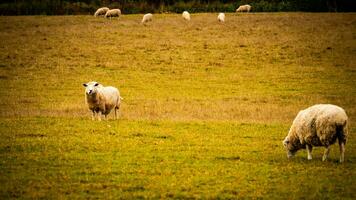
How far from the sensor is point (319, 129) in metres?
14.6

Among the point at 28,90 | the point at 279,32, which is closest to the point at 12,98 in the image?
the point at 28,90

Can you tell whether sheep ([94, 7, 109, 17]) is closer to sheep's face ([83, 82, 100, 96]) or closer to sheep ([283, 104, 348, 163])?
sheep's face ([83, 82, 100, 96])

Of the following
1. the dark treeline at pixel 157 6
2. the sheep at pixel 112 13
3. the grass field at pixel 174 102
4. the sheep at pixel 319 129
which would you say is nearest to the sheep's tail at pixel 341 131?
the sheep at pixel 319 129

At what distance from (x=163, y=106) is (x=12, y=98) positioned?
24.6 ft

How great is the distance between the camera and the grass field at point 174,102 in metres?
12.7

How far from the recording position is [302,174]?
13414mm

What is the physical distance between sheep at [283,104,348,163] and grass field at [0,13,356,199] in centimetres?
44

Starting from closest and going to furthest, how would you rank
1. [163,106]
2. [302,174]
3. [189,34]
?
1. [302,174]
2. [163,106]
3. [189,34]

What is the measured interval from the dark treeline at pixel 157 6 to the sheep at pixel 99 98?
42087 millimetres

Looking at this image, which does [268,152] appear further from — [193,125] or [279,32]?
[279,32]

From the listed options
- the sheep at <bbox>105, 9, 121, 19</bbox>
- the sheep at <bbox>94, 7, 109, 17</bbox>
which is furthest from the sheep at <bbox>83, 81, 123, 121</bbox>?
the sheep at <bbox>94, 7, 109, 17</bbox>

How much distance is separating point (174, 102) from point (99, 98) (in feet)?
21.2

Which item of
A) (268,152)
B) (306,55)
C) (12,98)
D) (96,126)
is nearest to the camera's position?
(268,152)

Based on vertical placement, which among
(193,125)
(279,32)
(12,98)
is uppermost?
(279,32)
